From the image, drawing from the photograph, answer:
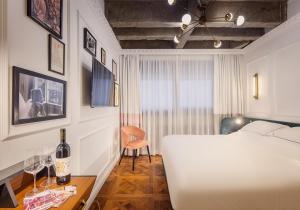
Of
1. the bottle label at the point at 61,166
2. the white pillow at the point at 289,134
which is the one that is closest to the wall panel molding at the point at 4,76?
the bottle label at the point at 61,166

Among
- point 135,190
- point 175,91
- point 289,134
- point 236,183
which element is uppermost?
point 175,91

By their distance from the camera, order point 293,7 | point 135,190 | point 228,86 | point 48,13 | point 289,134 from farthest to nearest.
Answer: point 228,86
point 293,7
point 135,190
point 289,134
point 48,13

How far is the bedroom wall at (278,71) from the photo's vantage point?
3018 mm

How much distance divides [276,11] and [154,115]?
10.5 ft

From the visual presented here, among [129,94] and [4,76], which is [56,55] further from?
[129,94]

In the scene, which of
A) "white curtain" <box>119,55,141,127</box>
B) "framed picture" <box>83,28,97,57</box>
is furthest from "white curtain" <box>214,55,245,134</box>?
"framed picture" <box>83,28,97,57</box>

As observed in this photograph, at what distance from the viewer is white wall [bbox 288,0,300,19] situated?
299 centimetres

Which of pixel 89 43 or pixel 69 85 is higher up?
pixel 89 43

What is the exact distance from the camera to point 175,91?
4.83 m

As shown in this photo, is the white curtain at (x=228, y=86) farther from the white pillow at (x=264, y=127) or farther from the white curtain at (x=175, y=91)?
the white pillow at (x=264, y=127)

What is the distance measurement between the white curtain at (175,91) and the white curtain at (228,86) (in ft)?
0.50

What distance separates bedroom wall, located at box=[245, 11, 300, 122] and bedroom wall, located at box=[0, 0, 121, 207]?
308 cm

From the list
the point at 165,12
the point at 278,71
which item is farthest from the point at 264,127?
the point at 165,12

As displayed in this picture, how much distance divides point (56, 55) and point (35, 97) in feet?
1.61
